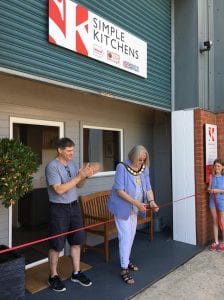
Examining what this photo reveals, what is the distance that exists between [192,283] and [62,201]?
6.18 ft

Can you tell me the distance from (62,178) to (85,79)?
1225 mm

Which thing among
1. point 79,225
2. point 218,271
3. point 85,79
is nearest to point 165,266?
point 218,271

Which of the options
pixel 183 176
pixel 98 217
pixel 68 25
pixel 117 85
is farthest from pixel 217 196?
pixel 68 25

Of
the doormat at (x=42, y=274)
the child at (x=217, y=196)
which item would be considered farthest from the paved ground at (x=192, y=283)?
the doormat at (x=42, y=274)

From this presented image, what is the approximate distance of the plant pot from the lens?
296 centimetres

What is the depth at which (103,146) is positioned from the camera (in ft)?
18.8

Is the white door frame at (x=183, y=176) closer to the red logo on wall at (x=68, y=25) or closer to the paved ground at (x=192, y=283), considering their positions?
the paved ground at (x=192, y=283)

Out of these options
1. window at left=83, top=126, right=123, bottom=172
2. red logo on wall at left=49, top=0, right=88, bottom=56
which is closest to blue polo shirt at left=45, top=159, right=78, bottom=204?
red logo on wall at left=49, top=0, right=88, bottom=56

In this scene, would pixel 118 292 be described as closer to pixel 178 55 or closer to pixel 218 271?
pixel 218 271

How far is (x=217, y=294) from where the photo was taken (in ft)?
11.5

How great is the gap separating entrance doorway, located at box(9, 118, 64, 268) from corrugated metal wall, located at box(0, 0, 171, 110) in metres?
1.08

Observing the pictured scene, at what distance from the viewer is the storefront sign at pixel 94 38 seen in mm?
3359

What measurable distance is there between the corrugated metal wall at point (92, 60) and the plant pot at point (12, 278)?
1.86 metres

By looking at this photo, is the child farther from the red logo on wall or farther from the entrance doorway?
the red logo on wall
